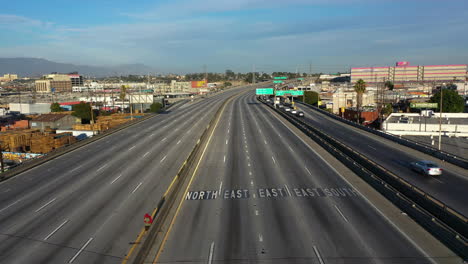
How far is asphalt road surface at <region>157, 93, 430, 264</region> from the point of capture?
16391 millimetres

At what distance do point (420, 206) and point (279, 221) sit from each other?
8.87 meters

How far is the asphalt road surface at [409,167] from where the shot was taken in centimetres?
2419

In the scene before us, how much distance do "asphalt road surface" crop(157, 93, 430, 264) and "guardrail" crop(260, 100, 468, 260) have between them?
170cm

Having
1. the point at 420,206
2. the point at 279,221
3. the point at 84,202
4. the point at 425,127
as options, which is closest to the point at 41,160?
the point at 84,202

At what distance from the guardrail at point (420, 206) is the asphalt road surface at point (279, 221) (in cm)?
170

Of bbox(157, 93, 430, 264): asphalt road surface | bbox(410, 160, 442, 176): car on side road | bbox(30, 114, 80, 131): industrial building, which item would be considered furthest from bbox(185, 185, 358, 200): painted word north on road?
bbox(30, 114, 80, 131): industrial building

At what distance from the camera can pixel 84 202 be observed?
987 inches

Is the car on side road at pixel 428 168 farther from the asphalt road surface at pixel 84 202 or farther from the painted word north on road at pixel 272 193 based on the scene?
the asphalt road surface at pixel 84 202

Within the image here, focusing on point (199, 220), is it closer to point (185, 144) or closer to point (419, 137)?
point (185, 144)

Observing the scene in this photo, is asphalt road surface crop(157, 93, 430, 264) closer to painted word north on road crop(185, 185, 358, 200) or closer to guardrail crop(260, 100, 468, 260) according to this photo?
painted word north on road crop(185, 185, 358, 200)

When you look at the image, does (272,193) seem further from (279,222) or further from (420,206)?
(420,206)

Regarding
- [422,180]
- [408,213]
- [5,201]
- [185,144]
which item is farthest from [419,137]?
[5,201]

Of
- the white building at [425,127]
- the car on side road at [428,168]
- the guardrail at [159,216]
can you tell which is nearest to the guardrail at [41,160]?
the guardrail at [159,216]

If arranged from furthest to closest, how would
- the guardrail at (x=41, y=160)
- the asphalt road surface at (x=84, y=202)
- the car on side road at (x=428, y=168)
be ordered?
the guardrail at (x=41, y=160), the car on side road at (x=428, y=168), the asphalt road surface at (x=84, y=202)
